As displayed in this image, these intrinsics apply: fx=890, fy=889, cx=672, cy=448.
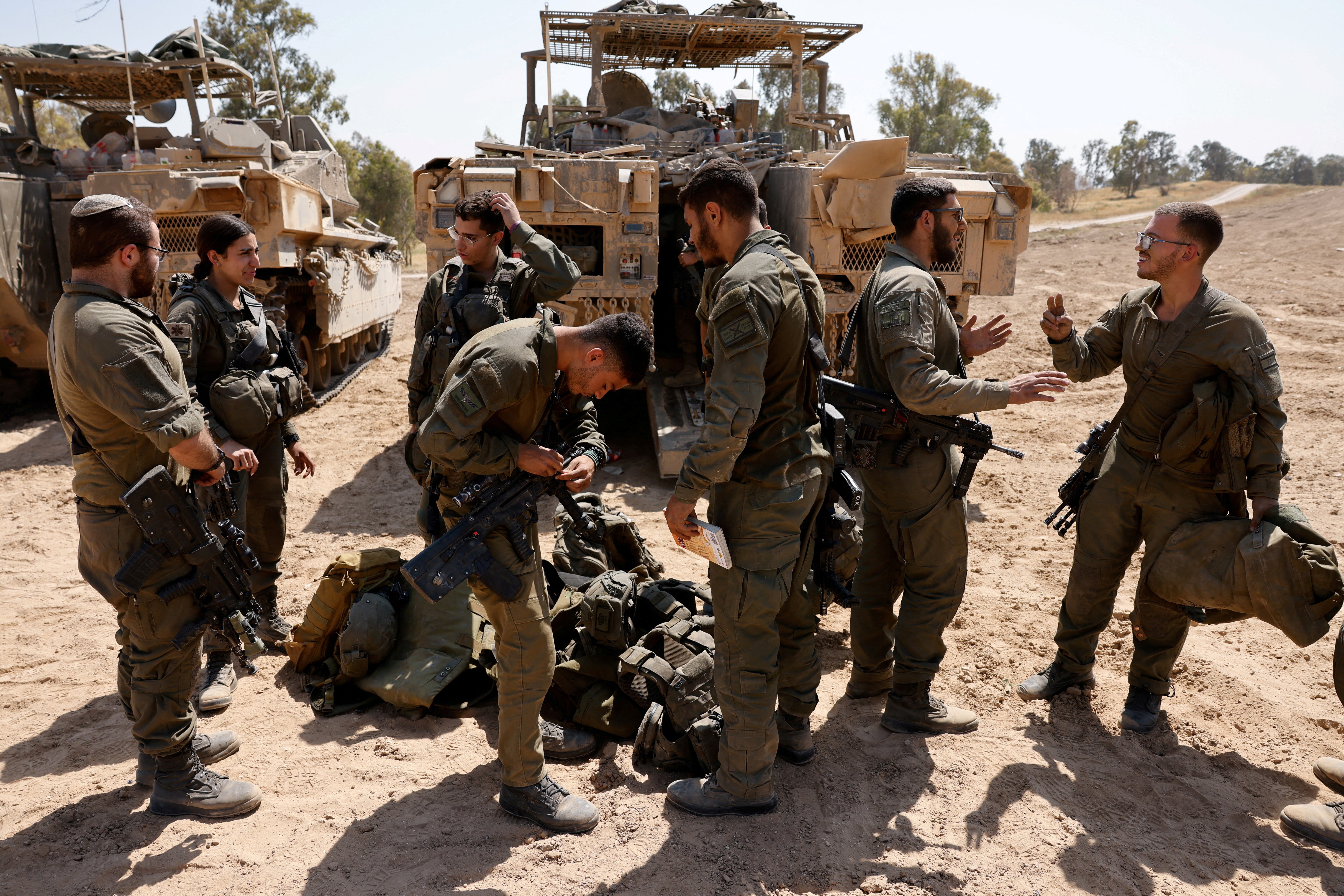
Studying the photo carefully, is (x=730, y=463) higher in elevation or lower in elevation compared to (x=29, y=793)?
higher

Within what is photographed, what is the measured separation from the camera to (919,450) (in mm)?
3391

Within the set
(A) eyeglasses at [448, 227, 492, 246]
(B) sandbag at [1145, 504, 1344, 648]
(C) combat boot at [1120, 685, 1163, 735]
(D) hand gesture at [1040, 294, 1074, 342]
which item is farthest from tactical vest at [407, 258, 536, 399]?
(C) combat boot at [1120, 685, 1163, 735]

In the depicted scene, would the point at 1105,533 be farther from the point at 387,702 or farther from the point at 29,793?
the point at 29,793

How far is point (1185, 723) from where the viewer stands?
3.69 metres

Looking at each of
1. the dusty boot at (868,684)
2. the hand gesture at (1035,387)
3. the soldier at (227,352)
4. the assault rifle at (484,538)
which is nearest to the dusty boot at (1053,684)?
the dusty boot at (868,684)

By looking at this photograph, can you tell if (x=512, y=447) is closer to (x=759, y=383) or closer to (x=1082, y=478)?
(x=759, y=383)

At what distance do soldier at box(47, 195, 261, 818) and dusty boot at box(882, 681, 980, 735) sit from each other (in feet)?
7.97

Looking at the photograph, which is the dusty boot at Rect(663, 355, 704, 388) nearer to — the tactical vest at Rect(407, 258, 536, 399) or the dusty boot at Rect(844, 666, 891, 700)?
the tactical vest at Rect(407, 258, 536, 399)

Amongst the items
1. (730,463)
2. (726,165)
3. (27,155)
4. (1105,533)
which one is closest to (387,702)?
(730,463)

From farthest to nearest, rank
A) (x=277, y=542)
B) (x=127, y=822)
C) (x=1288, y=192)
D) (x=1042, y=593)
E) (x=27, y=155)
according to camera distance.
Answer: (x=1288, y=192)
(x=27, y=155)
(x=1042, y=593)
(x=277, y=542)
(x=127, y=822)

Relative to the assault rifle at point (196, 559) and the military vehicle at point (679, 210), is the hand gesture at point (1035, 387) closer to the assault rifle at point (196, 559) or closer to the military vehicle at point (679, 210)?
the assault rifle at point (196, 559)

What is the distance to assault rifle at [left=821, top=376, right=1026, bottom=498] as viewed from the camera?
3.37 metres

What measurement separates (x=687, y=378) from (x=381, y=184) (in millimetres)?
23565

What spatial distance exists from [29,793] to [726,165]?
3.40 m
